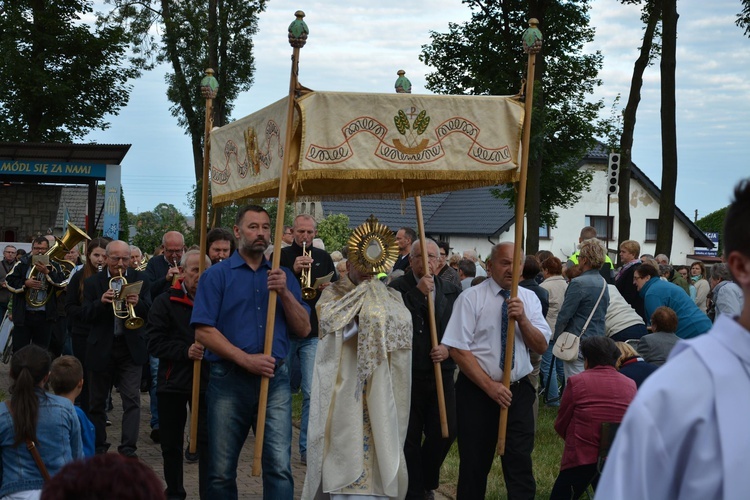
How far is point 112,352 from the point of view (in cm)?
908

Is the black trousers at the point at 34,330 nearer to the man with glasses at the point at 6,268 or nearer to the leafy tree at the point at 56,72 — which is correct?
the man with glasses at the point at 6,268

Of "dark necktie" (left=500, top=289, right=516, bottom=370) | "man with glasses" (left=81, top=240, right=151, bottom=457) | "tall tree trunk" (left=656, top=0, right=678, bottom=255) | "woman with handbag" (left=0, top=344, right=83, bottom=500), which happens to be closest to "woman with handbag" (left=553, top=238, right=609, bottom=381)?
A: "dark necktie" (left=500, top=289, right=516, bottom=370)

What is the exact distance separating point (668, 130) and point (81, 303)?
1434 centimetres

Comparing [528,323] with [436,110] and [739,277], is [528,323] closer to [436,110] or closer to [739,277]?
[436,110]

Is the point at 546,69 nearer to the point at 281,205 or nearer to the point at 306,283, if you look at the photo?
the point at 306,283

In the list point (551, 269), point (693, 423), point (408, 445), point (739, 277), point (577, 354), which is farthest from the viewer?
point (551, 269)

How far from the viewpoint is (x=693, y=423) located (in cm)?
215

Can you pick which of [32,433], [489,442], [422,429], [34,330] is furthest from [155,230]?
[32,433]

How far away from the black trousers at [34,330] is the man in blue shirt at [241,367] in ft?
23.2

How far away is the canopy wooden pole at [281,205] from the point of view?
6.20 meters

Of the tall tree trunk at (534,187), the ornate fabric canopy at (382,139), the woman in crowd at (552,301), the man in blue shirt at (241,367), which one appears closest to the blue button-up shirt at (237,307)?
the man in blue shirt at (241,367)

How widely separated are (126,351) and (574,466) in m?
4.21

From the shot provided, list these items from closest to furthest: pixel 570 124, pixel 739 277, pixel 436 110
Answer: pixel 739 277 → pixel 436 110 → pixel 570 124

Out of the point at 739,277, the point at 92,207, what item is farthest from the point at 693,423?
the point at 92,207
